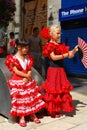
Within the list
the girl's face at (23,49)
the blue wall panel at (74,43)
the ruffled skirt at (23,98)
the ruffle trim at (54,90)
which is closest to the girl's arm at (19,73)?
the ruffled skirt at (23,98)

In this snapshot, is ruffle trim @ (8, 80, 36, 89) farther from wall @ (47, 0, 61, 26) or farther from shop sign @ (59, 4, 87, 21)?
wall @ (47, 0, 61, 26)

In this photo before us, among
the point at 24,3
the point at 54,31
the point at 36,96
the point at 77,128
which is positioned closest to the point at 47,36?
the point at 54,31

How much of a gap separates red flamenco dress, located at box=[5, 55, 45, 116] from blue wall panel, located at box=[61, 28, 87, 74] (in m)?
7.63

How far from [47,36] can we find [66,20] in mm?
7941

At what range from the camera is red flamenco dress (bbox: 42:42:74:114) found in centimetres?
632

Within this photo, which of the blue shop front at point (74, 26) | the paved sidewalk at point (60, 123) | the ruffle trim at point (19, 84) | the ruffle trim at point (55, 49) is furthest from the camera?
the blue shop front at point (74, 26)

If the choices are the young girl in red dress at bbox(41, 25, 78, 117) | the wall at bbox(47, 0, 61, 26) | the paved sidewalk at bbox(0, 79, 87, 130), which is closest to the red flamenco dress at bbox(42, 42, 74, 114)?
the young girl in red dress at bbox(41, 25, 78, 117)

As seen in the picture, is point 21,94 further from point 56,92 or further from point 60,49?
point 60,49

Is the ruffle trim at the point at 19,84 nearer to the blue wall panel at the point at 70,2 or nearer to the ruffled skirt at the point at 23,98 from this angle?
the ruffled skirt at the point at 23,98

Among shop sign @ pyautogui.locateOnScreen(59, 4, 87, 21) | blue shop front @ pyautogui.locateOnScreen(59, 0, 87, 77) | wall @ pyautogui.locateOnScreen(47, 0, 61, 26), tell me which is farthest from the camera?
wall @ pyautogui.locateOnScreen(47, 0, 61, 26)

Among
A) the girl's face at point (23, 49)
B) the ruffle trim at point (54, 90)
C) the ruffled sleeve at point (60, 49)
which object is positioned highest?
the girl's face at point (23, 49)

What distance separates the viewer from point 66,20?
1426 centimetres

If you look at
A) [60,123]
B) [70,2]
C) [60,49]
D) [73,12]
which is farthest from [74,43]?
[60,123]

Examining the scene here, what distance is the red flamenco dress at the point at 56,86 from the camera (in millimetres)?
6324
